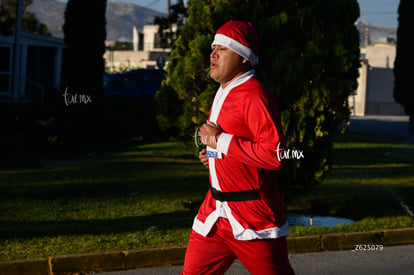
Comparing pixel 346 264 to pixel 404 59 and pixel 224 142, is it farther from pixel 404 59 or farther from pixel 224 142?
pixel 404 59

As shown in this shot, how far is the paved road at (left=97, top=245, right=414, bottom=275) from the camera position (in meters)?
8.09

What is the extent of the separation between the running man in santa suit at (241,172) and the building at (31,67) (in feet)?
97.7

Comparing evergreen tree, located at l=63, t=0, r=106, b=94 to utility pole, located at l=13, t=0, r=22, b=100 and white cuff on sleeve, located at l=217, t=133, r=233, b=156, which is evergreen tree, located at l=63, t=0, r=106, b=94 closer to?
utility pole, located at l=13, t=0, r=22, b=100

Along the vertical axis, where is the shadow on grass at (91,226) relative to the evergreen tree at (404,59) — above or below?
below

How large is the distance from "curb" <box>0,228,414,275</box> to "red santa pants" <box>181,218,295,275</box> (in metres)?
3.43

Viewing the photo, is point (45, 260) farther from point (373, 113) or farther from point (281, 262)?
point (373, 113)

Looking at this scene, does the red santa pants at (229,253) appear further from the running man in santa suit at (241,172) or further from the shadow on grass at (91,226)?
the shadow on grass at (91,226)

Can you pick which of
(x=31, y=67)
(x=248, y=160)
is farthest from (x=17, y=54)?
(x=248, y=160)

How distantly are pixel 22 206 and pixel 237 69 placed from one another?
738 cm

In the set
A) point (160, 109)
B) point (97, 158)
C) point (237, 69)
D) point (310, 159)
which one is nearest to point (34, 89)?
point (97, 158)

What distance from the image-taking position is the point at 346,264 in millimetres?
8539

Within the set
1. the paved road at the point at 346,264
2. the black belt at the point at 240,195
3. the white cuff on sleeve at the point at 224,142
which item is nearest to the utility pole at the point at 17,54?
the paved road at the point at 346,264

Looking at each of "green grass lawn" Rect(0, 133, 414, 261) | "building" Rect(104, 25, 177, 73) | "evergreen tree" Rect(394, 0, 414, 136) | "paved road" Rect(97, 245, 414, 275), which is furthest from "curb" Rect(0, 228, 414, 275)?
"building" Rect(104, 25, 177, 73)

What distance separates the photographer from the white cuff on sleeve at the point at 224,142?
14.4 ft
